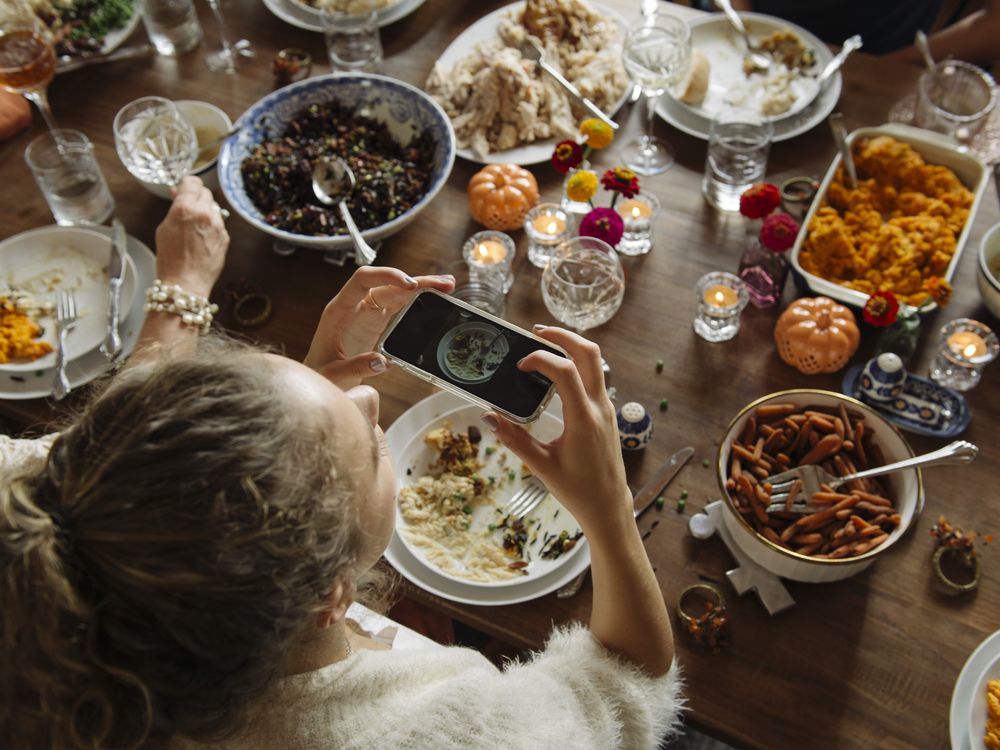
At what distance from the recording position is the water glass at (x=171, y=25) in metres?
2.27

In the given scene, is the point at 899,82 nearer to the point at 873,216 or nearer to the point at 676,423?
the point at 873,216

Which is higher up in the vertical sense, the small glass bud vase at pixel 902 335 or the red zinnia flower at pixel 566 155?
the red zinnia flower at pixel 566 155

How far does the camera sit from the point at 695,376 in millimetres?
1641

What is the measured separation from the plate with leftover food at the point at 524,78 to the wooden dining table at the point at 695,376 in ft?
0.22

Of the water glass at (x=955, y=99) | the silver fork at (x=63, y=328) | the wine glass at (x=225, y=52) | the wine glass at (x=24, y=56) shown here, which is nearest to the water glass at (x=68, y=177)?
the wine glass at (x=24, y=56)

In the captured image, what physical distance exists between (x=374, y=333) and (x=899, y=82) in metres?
1.53

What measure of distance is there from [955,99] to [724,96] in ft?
1.81

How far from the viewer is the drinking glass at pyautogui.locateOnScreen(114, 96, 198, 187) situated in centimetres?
188

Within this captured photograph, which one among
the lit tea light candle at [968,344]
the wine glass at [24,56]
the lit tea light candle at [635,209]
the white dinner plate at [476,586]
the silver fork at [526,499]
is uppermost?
the wine glass at [24,56]

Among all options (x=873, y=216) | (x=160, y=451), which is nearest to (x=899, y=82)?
(x=873, y=216)

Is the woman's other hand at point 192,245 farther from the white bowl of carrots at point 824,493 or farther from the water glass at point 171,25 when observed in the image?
the white bowl of carrots at point 824,493

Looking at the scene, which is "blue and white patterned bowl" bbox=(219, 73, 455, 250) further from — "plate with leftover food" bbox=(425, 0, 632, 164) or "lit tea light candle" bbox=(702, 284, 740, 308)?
"lit tea light candle" bbox=(702, 284, 740, 308)

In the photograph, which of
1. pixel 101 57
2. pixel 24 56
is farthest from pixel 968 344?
pixel 101 57

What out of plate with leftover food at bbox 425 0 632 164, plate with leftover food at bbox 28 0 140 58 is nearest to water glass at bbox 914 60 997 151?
plate with leftover food at bbox 425 0 632 164
